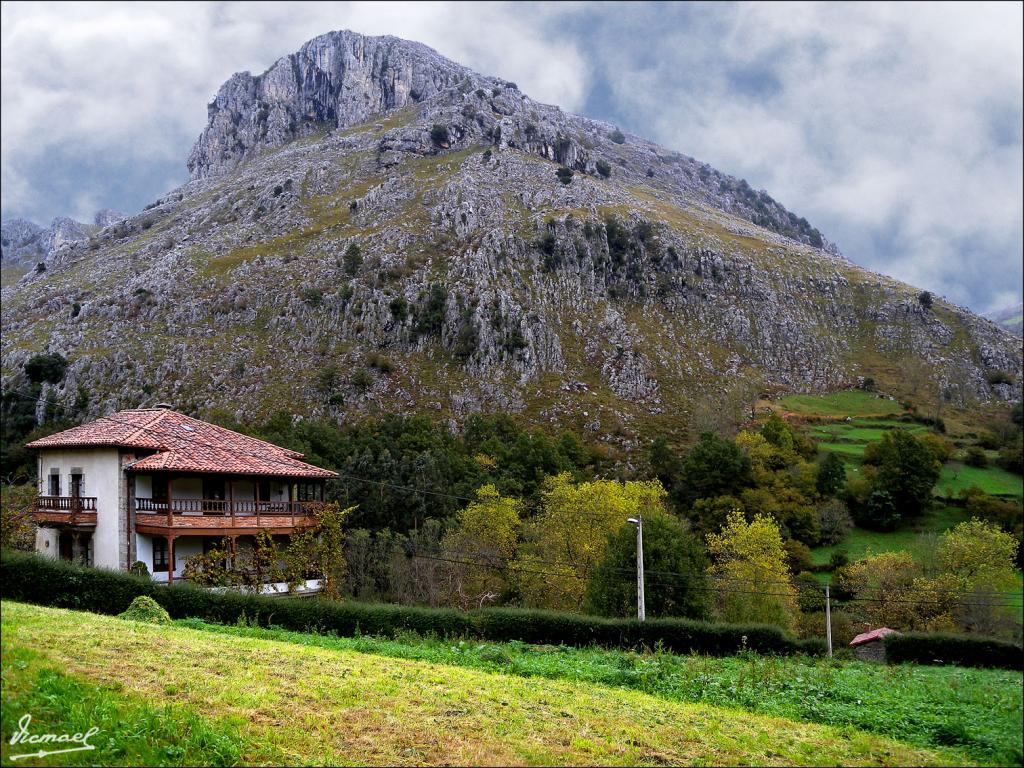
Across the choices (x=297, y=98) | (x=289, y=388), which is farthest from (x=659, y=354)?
(x=297, y=98)

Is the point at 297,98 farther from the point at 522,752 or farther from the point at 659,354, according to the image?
the point at 522,752

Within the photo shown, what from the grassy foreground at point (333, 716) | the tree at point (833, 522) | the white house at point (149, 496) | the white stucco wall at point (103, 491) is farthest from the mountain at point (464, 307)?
the grassy foreground at point (333, 716)

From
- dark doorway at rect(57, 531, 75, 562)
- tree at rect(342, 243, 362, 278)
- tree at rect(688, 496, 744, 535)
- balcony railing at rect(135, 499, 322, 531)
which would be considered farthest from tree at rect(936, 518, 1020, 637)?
tree at rect(342, 243, 362, 278)

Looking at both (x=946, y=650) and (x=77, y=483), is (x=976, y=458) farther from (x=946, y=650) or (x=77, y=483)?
(x=77, y=483)

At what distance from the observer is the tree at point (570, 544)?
41906 mm

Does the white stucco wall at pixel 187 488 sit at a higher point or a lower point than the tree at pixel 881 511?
higher

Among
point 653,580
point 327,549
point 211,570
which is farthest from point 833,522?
point 211,570

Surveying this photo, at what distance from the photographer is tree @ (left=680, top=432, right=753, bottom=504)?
67.1 metres

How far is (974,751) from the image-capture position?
9812 mm

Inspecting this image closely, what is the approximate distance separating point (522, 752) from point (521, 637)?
1695 centimetres

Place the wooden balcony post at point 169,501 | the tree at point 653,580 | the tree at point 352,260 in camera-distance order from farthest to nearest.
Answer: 1. the tree at point 352,260
2. the tree at point 653,580
3. the wooden balcony post at point 169,501

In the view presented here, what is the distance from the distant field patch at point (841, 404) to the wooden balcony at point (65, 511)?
271 feet

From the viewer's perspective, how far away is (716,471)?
67.2m

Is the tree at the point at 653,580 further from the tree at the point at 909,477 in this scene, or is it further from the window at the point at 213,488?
the tree at the point at 909,477
